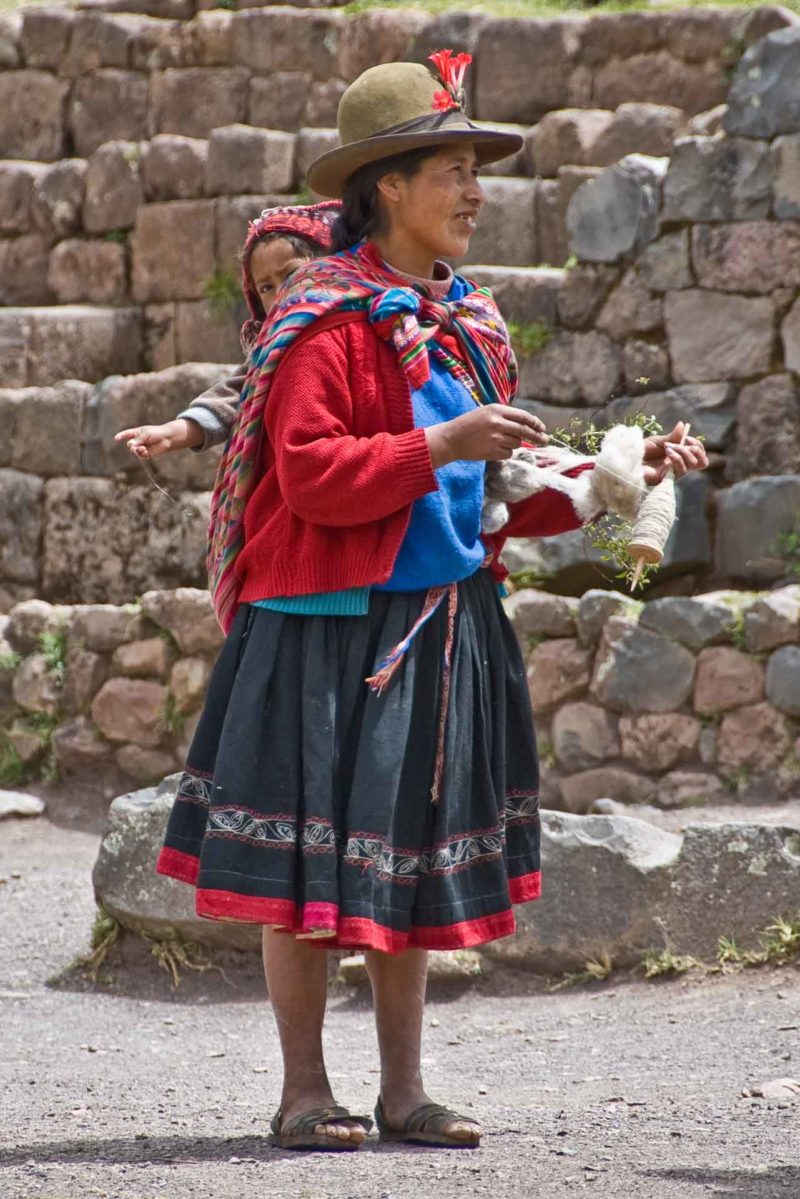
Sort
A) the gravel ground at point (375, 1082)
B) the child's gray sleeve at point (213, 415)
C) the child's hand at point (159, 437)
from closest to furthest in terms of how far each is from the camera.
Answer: the gravel ground at point (375, 1082) < the child's hand at point (159, 437) < the child's gray sleeve at point (213, 415)

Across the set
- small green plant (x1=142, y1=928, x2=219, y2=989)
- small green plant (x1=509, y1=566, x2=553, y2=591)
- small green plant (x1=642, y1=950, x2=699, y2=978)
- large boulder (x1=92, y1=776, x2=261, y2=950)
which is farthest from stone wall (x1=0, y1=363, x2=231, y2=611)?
small green plant (x1=642, y1=950, x2=699, y2=978)

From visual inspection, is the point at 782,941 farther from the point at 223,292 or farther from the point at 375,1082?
the point at 223,292

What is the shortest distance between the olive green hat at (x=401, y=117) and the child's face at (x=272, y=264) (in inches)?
17.0

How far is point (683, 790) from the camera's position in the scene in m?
6.24

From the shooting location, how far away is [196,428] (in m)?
3.21

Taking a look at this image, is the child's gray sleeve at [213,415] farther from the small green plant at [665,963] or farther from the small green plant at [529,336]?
the small green plant at [529,336]

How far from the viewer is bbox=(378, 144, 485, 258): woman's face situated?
9.48ft

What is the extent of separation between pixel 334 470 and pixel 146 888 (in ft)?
8.03

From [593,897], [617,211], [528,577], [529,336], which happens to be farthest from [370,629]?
[617,211]

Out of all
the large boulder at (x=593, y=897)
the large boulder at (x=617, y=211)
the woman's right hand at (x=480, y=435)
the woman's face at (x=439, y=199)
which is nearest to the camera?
the woman's right hand at (x=480, y=435)

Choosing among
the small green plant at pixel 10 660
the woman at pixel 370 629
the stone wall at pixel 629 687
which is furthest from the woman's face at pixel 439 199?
the small green plant at pixel 10 660

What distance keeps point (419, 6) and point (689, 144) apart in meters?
3.00

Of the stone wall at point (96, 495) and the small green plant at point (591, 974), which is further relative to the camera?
the stone wall at point (96, 495)

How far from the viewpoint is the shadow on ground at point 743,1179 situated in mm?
2381
